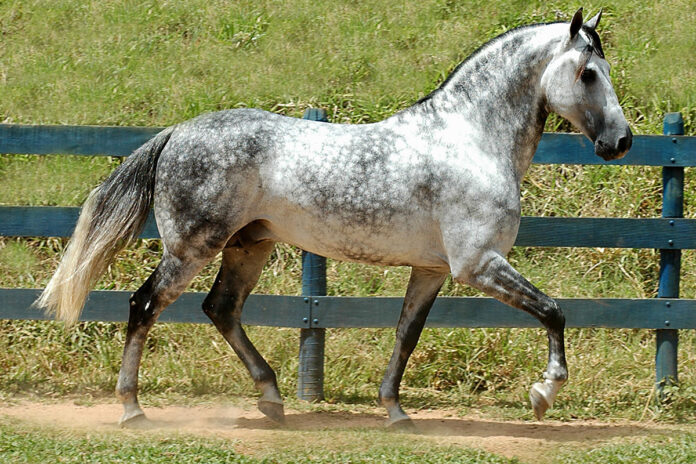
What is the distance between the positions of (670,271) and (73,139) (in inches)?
146

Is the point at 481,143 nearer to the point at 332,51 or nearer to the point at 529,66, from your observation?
the point at 529,66

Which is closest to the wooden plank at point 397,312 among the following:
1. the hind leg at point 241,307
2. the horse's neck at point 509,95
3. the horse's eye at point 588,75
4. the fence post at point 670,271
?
the fence post at point 670,271

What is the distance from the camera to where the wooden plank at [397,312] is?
5.44m

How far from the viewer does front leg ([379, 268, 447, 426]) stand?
195 inches

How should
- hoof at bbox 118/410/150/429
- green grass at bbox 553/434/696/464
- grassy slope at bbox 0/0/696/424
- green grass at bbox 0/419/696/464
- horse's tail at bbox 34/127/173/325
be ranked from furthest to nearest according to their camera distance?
grassy slope at bbox 0/0/696/424
horse's tail at bbox 34/127/173/325
hoof at bbox 118/410/150/429
green grass at bbox 553/434/696/464
green grass at bbox 0/419/696/464

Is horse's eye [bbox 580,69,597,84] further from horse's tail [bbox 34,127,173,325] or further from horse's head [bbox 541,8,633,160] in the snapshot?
horse's tail [bbox 34,127,173,325]

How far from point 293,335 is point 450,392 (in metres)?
1.13

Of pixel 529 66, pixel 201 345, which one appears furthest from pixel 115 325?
pixel 529 66

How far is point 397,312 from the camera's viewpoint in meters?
5.43

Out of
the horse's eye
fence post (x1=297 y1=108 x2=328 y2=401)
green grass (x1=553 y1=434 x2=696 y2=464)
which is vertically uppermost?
the horse's eye

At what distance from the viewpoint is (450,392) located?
19.0 feet

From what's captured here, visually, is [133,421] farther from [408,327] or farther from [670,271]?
[670,271]

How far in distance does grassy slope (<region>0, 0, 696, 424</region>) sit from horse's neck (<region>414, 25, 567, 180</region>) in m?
1.73

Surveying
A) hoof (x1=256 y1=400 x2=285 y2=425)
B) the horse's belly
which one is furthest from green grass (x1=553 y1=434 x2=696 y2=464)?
hoof (x1=256 y1=400 x2=285 y2=425)
